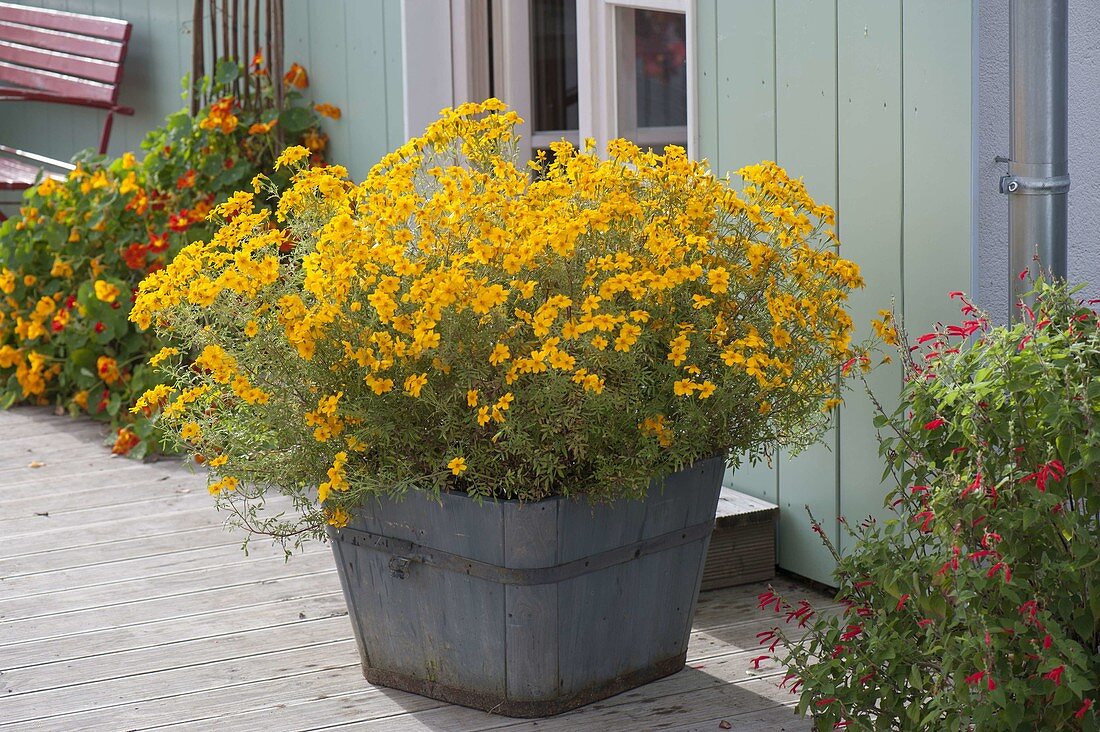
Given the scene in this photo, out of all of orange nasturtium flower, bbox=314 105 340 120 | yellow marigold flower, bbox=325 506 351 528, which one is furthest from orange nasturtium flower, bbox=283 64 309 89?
yellow marigold flower, bbox=325 506 351 528

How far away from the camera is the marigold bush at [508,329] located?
2158 mm

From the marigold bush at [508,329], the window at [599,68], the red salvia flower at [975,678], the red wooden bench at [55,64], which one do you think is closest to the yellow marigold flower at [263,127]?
the window at [599,68]

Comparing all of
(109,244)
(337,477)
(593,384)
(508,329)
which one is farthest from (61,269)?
(593,384)

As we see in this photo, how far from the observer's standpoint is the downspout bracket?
7.36 ft

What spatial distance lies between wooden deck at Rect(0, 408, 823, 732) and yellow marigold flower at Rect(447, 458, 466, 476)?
49 cm

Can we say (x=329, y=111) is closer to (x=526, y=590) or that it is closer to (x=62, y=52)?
(x=62, y=52)

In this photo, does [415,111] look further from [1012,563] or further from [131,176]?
[1012,563]

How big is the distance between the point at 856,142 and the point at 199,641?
5.41 ft

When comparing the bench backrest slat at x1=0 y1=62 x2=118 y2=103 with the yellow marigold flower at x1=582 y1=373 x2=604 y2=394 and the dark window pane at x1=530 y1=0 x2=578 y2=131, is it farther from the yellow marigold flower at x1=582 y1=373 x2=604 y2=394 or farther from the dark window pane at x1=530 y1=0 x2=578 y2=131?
the yellow marigold flower at x1=582 y1=373 x2=604 y2=394

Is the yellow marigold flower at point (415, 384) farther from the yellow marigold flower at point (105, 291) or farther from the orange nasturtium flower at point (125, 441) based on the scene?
the yellow marigold flower at point (105, 291)

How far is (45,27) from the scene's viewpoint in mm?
6543

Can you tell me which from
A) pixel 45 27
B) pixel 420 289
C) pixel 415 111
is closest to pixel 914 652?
pixel 420 289

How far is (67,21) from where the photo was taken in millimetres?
6387

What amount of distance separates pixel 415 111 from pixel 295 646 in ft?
6.52
